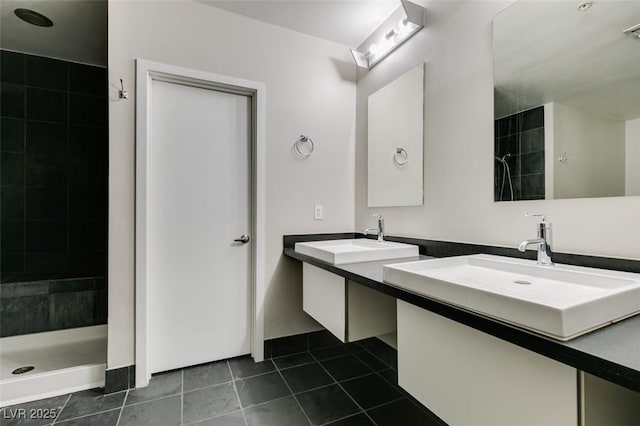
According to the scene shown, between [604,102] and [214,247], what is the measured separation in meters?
2.19

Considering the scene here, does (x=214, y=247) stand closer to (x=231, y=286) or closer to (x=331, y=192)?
(x=231, y=286)

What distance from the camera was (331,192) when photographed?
2.44 meters

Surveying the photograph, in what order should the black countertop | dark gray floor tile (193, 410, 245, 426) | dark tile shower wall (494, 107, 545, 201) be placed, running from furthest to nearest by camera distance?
dark gray floor tile (193, 410, 245, 426) < dark tile shower wall (494, 107, 545, 201) < the black countertop

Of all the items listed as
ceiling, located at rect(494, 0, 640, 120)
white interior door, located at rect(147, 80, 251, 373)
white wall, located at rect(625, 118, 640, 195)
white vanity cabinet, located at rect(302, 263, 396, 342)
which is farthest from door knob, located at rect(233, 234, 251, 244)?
white wall, located at rect(625, 118, 640, 195)

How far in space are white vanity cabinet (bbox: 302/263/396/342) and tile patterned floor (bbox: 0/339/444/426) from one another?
0.41m

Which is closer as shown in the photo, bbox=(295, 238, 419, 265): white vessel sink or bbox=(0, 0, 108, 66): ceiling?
bbox=(295, 238, 419, 265): white vessel sink

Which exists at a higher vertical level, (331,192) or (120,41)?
(120,41)

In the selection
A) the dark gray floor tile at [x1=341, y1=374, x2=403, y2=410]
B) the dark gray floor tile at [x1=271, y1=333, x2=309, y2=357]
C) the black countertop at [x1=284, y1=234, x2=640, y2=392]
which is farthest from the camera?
the dark gray floor tile at [x1=271, y1=333, x2=309, y2=357]

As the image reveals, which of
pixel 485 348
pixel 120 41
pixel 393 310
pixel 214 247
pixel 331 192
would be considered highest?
pixel 120 41

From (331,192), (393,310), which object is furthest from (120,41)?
(393,310)

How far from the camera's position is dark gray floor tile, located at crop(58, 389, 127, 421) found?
1.58 metres

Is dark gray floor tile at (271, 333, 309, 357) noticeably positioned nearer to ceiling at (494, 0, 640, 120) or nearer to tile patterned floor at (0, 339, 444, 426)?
tile patterned floor at (0, 339, 444, 426)

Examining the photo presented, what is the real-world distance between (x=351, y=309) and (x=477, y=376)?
0.73 metres

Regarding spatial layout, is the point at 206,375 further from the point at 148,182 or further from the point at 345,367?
the point at 148,182
